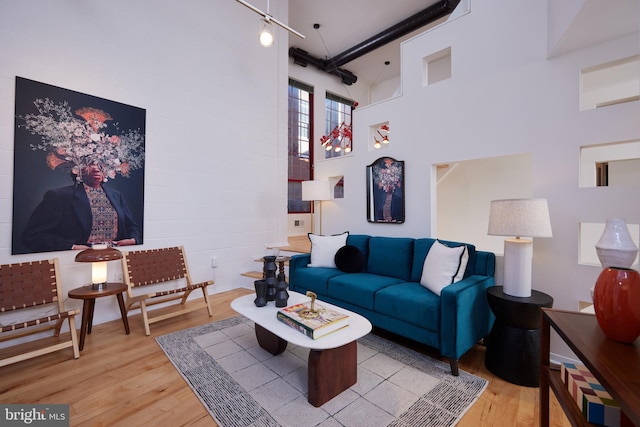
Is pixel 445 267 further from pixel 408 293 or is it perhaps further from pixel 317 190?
pixel 317 190

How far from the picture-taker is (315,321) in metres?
1.91

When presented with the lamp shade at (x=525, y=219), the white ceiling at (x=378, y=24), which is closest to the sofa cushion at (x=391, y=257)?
the lamp shade at (x=525, y=219)

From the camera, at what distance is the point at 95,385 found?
203 cm

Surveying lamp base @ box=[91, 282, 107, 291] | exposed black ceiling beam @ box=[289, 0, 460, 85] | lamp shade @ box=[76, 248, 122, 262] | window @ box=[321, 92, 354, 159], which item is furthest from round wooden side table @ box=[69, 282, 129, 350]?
exposed black ceiling beam @ box=[289, 0, 460, 85]

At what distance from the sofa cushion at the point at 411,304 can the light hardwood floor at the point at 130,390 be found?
1.68ft

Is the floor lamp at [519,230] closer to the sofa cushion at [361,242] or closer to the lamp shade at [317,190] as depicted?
the sofa cushion at [361,242]

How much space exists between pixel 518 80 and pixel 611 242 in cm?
→ 183

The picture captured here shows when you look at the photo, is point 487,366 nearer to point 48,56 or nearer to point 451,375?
point 451,375

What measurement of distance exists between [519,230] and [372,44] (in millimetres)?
4966

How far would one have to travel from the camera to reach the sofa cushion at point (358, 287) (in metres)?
2.73

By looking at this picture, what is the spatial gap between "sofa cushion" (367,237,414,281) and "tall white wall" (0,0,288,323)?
2067 millimetres

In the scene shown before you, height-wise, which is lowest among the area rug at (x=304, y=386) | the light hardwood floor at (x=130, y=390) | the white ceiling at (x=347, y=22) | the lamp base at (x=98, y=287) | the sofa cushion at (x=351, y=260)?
the light hardwood floor at (x=130, y=390)

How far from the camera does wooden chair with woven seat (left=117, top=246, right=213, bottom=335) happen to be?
2.98 metres

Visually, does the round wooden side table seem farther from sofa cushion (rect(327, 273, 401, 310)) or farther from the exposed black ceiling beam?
the exposed black ceiling beam
